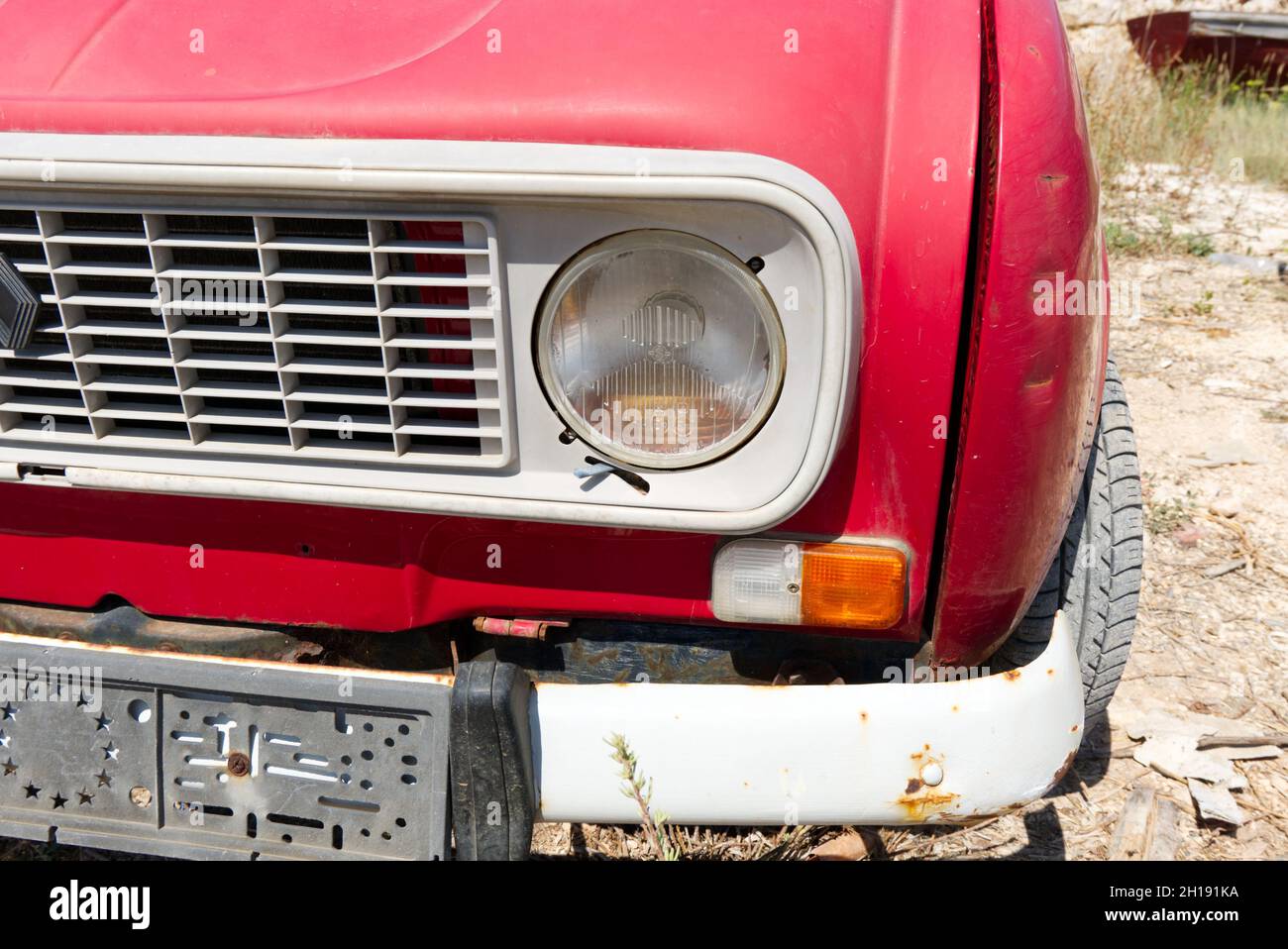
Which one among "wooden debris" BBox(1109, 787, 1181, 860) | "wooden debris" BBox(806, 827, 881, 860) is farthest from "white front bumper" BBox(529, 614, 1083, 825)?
"wooden debris" BBox(1109, 787, 1181, 860)

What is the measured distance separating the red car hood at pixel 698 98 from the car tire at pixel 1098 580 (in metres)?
0.49

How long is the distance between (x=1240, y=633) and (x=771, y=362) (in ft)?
7.19

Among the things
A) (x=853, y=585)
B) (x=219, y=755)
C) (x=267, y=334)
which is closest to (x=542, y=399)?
(x=267, y=334)

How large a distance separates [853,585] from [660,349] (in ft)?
1.45

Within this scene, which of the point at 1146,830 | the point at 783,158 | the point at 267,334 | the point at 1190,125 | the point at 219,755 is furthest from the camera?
the point at 1190,125

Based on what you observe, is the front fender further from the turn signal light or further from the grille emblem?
the grille emblem

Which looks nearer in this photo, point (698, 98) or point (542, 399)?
point (698, 98)

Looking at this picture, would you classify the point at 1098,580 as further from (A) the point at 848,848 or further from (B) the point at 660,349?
(B) the point at 660,349

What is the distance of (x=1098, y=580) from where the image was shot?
81.5 inches

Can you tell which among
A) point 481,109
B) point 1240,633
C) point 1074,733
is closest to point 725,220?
point 481,109

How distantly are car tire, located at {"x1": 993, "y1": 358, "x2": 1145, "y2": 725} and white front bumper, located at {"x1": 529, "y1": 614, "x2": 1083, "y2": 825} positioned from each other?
380 mm

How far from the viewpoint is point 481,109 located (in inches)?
55.3

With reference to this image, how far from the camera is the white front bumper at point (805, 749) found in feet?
5.05
